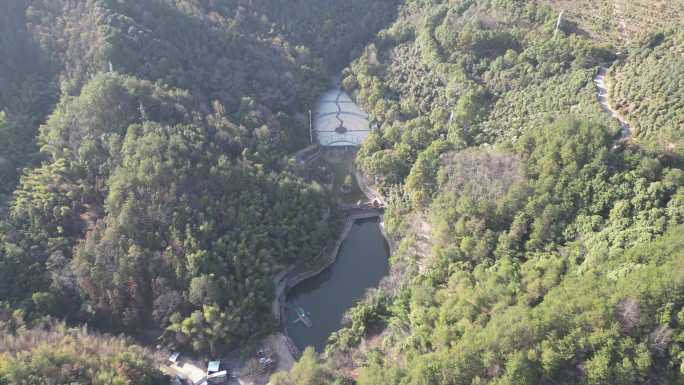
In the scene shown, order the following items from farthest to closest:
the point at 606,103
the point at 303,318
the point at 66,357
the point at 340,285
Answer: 1. the point at 340,285
2. the point at 606,103
3. the point at 303,318
4. the point at 66,357

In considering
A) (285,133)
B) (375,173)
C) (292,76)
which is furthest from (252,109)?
(375,173)

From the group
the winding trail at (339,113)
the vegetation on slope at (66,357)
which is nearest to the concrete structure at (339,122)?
the winding trail at (339,113)

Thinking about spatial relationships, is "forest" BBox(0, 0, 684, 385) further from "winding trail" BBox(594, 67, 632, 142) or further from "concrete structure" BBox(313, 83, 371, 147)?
"concrete structure" BBox(313, 83, 371, 147)

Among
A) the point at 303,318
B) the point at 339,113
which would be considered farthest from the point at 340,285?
the point at 339,113

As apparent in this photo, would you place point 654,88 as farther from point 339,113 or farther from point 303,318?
point 339,113

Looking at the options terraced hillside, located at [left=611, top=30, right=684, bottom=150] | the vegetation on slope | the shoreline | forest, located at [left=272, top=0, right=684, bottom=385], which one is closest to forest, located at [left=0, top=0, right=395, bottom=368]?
the vegetation on slope
